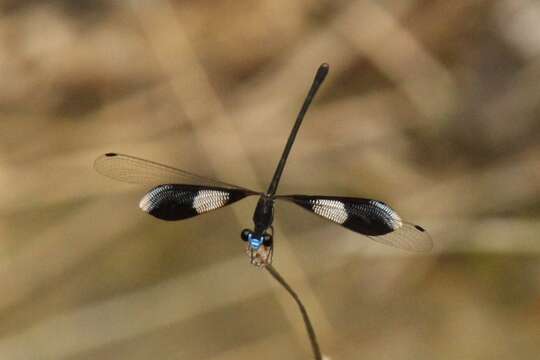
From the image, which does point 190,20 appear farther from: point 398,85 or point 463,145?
point 463,145

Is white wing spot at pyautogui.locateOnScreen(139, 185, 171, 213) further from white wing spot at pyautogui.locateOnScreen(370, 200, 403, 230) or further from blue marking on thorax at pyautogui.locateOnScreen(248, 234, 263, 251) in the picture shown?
white wing spot at pyautogui.locateOnScreen(370, 200, 403, 230)

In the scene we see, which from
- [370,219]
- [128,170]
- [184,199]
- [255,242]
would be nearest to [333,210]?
[370,219]

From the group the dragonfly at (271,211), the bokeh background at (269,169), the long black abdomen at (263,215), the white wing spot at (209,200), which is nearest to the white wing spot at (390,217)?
the dragonfly at (271,211)

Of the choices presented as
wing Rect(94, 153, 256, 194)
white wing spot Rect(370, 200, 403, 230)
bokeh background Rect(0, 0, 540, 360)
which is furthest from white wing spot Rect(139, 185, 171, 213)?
bokeh background Rect(0, 0, 540, 360)

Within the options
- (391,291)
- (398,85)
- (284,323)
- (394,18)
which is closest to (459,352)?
(391,291)

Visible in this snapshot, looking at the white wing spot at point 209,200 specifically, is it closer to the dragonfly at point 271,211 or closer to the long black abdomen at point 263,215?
the dragonfly at point 271,211

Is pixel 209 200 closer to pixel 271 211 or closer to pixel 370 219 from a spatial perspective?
pixel 271 211
